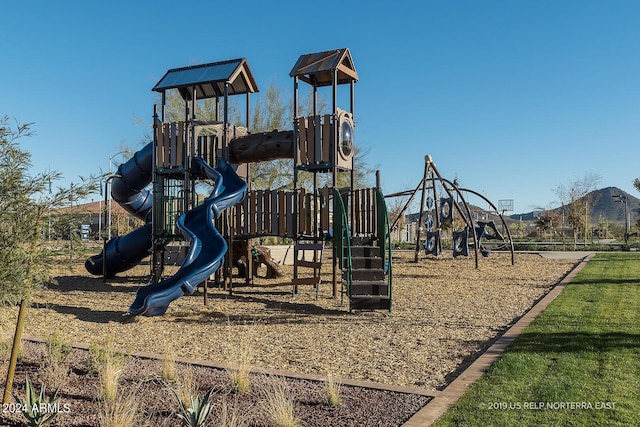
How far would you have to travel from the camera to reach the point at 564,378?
502 cm

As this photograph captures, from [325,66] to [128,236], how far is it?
771 centimetres

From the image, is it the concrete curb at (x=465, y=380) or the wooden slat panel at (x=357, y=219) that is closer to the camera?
the concrete curb at (x=465, y=380)

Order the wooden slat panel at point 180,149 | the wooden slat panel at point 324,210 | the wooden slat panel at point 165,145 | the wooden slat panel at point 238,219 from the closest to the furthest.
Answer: the wooden slat panel at point 324,210 → the wooden slat panel at point 238,219 → the wooden slat panel at point 180,149 → the wooden slat panel at point 165,145

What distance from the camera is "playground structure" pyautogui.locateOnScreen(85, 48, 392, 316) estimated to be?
32.6ft

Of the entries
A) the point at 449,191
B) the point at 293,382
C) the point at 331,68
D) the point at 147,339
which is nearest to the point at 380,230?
the point at 331,68

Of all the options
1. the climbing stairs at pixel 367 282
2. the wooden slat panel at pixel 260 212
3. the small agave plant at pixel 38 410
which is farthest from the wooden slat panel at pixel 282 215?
the small agave plant at pixel 38 410

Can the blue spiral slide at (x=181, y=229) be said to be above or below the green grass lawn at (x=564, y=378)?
above

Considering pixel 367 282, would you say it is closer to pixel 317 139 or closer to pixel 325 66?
pixel 317 139

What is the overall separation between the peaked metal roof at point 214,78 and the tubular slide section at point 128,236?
6.94ft

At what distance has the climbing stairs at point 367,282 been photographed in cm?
916

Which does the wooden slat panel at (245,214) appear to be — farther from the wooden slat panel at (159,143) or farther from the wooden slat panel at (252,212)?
the wooden slat panel at (159,143)

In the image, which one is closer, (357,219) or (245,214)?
(357,219)

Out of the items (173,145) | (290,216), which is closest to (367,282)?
(290,216)

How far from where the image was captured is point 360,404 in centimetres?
448
